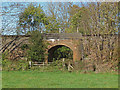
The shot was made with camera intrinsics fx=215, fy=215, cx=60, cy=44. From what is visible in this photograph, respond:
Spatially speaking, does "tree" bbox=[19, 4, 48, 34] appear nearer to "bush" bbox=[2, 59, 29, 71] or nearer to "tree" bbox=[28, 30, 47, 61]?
"tree" bbox=[28, 30, 47, 61]

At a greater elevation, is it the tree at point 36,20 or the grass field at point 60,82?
the tree at point 36,20

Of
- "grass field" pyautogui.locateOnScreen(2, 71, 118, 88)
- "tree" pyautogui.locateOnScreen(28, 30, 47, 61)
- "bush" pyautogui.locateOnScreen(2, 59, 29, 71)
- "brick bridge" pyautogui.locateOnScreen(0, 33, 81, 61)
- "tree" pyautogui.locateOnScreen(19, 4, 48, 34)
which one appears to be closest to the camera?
"grass field" pyautogui.locateOnScreen(2, 71, 118, 88)

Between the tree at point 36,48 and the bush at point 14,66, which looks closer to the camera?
the bush at point 14,66

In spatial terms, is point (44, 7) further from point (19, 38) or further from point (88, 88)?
point (88, 88)

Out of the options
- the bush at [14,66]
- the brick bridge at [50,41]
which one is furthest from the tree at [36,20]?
the bush at [14,66]

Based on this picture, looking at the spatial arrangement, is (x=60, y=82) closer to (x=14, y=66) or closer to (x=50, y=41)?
(x=14, y=66)

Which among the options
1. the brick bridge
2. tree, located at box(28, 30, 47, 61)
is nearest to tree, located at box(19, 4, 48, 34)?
the brick bridge

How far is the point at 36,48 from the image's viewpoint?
62.6 feet

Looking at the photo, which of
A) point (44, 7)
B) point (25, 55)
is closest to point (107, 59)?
point (25, 55)

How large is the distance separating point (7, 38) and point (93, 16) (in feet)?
27.9

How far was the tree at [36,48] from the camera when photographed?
19.0 m

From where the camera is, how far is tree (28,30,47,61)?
1903cm

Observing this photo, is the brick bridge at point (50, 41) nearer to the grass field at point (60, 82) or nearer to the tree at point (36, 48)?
the tree at point (36, 48)

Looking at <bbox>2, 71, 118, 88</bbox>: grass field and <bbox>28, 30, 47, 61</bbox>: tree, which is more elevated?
<bbox>28, 30, 47, 61</bbox>: tree
